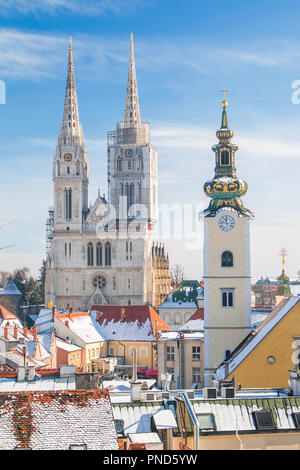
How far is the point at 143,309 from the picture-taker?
6606 cm

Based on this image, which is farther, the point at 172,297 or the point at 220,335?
the point at 172,297

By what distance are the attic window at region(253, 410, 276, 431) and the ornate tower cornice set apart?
18136 millimetres

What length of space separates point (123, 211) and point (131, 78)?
1644 centimetres

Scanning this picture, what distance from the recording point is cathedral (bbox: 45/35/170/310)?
293 ft

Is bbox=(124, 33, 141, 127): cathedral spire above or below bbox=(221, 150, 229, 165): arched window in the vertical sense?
above

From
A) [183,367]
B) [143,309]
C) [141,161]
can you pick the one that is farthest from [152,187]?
[183,367]

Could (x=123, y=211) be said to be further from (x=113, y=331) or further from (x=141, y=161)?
(x=113, y=331)

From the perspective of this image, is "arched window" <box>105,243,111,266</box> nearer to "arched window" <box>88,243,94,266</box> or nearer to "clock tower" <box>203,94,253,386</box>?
"arched window" <box>88,243,94,266</box>

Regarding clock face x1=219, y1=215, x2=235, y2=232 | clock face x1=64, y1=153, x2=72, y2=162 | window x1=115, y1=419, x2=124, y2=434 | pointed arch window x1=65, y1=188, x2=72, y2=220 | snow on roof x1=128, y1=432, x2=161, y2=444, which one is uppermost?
clock face x1=64, y1=153, x2=72, y2=162

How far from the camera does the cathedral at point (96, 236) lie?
293 feet

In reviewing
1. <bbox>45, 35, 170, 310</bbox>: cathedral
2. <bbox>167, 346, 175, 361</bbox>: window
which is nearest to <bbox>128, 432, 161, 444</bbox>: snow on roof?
<bbox>167, 346, 175, 361</bbox>: window

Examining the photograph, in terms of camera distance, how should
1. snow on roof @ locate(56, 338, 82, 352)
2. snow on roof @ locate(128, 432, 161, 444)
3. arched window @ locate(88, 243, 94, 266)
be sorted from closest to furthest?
snow on roof @ locate(128, 432, 161, 444), snow on roof @ locate(56, 338, 82, 352), arched window @ locate(88, 243, 94, 266)

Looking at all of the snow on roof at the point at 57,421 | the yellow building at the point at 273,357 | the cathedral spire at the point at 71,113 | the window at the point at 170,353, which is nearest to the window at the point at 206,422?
the snow on roof at the point at 57,421

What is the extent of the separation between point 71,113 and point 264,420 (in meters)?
77.9
